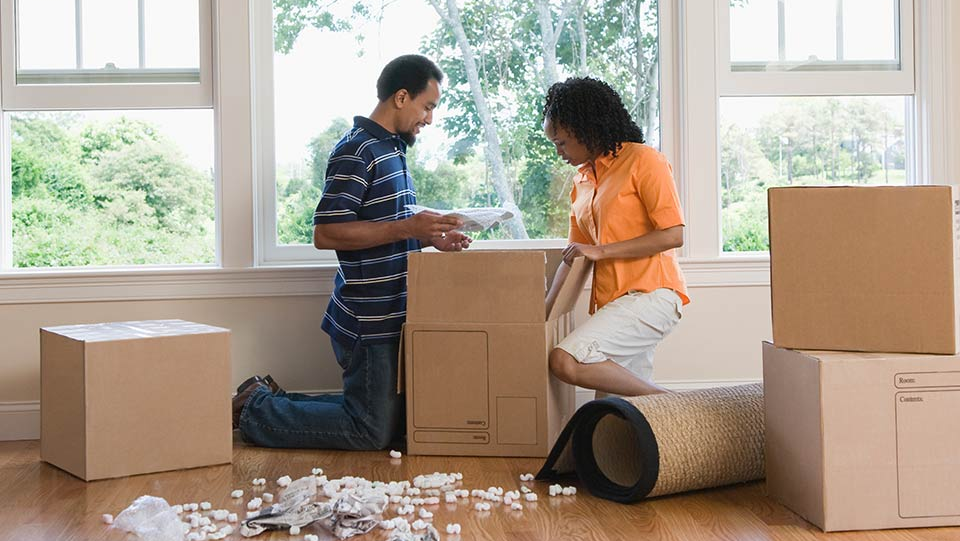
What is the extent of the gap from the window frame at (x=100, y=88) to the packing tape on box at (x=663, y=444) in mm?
1840

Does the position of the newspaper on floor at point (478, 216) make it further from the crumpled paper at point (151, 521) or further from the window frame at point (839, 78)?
the crumpled paper at point (151, 521)

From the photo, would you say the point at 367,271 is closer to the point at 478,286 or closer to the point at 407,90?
the point at 478,286

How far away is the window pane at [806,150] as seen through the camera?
3.64m

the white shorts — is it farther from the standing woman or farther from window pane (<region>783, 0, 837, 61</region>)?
window pane (<region>783, 0, 837, 61</region>)

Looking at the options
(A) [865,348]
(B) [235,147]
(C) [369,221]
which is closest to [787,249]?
(A) [865,348]

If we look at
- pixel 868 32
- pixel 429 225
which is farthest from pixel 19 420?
pixel 868 32

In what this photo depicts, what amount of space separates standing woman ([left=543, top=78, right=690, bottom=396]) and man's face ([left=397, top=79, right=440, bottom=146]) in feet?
1.31

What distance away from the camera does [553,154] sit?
3.62 m

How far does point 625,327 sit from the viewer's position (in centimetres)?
285

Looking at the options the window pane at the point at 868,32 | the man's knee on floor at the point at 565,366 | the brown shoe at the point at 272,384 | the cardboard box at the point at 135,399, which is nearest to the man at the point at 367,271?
the brown shoe at the point at 272,384

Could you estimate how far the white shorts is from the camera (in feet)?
9.29

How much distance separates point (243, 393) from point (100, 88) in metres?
1.19

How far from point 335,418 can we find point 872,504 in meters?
1.61

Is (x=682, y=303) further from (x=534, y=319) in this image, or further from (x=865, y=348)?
(x=865, y=348)
